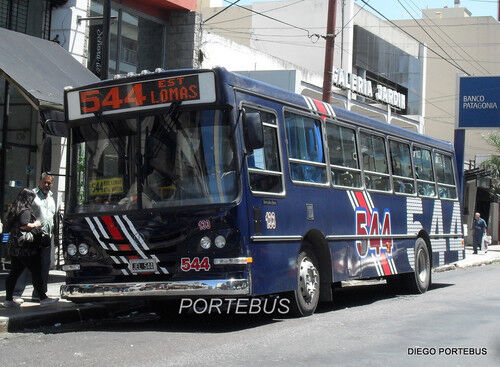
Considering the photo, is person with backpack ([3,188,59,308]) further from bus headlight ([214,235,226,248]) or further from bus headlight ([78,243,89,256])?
bus headlight ([214,235,226,248])

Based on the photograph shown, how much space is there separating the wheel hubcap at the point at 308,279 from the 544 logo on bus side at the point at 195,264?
1763 millimetres

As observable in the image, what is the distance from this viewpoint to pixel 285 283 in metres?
9.70

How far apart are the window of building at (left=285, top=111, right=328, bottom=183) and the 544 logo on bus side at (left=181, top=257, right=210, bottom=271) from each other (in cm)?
194

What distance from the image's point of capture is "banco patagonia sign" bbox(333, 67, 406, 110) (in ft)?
93.0

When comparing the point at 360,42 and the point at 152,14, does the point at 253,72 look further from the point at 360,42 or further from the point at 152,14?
the point at 360,42

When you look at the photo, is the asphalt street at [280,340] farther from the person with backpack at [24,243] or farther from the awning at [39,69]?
the awning at [39,69]

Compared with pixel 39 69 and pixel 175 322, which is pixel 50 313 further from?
pixel 39 69

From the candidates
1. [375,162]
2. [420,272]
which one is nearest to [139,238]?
[375,162]

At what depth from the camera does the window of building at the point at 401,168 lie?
1366 cm

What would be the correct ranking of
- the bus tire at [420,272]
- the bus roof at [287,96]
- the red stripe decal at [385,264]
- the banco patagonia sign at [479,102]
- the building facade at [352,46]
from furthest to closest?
the building facade at [352,46] < the banco patagonia sign at [479,102] < the bus tire at [420,272] < the red stripe decal at [385,264] < the bus roof at [287,96]

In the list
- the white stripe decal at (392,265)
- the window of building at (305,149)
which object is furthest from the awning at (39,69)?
the white stripe decal at (392,265)

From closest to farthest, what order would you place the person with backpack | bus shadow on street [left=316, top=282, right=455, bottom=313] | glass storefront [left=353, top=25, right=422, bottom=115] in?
the person with backpack
bus shadow on street [left=316, top=282, right=455, bottom=313]
glass storefront [left=353, top=25, right=422, bottom=115]

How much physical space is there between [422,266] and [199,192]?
6.92 meters

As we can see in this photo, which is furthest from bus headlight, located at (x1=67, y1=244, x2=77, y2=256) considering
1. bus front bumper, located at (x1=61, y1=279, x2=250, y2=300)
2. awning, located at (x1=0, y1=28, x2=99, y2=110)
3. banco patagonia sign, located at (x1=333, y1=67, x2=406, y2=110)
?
banco patagonia sign, located at (x1=333, y1=67, x2=406, y2=110)
